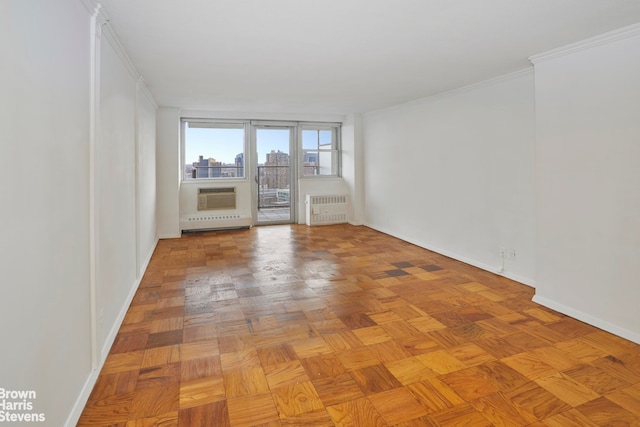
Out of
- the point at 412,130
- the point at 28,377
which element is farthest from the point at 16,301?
the point at 412,130

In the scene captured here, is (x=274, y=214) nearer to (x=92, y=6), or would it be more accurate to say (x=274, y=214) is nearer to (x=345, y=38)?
(x=345, y=38)

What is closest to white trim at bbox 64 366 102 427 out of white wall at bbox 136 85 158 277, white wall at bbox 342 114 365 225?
white wall at bbox 136 85 158 277

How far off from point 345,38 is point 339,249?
10.9ft

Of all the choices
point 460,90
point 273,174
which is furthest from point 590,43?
point 273,174

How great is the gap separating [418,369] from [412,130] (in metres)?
4.26

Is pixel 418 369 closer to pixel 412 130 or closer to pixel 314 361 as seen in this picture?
pixel 314 361

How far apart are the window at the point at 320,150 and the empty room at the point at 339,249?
2.37 metres

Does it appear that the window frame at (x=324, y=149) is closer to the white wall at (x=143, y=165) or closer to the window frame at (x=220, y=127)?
the window frame at (x=220, y=127)

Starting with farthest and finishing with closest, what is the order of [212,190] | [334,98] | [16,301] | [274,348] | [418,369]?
[212,190] < [334,98] < [274,348] < [418,369] < [16,301]

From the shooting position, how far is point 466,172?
15.3ft

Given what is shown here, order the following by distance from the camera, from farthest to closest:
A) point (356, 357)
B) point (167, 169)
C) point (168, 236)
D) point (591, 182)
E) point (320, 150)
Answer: point (320, 150) → point (168, 236) → point (167, 169) → point (591, 182) → point (356, 357)

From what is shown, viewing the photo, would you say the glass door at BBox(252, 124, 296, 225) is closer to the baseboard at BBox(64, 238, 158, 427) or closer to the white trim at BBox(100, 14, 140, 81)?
the white trim at BBox(100, 14, 140, 81)

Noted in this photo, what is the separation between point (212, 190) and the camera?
23.2ft

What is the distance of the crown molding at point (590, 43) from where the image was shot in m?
2.60
